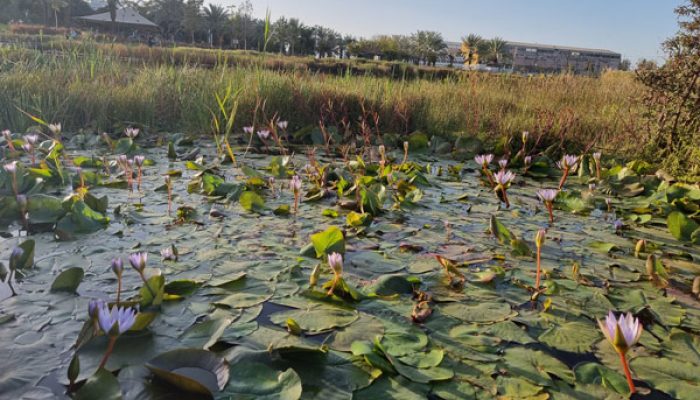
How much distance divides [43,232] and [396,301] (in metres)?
1.67

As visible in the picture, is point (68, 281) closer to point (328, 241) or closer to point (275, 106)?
point (328, 241)

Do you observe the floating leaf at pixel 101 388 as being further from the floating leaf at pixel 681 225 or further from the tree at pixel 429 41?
the tree at pixel 429 41

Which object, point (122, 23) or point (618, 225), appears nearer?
point (618, 225)

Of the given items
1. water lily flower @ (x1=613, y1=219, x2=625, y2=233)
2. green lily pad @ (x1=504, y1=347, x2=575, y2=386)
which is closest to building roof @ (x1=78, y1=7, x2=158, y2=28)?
water lily flower @ (x1=613, y1=219, x2=625, y2=233)

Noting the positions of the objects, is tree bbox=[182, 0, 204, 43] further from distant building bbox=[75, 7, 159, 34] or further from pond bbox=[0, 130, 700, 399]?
pond bbox=[0, 130, 700, 399]

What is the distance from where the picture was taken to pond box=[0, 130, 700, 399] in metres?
1.21

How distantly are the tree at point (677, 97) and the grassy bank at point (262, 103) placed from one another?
0.28 meters

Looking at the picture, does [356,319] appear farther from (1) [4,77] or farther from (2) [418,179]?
(1) [4,77]

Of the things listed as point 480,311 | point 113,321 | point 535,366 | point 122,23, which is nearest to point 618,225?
point 480,311

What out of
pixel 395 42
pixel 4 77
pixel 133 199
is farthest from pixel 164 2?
pixel 133 199

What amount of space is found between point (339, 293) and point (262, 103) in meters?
4.20

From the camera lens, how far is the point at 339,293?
1.68 metres

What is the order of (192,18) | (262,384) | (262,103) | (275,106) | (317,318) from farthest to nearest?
(192,18) < (275,106) < (262,103) < (317,318) < (262,384)

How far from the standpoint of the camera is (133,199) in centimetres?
281
